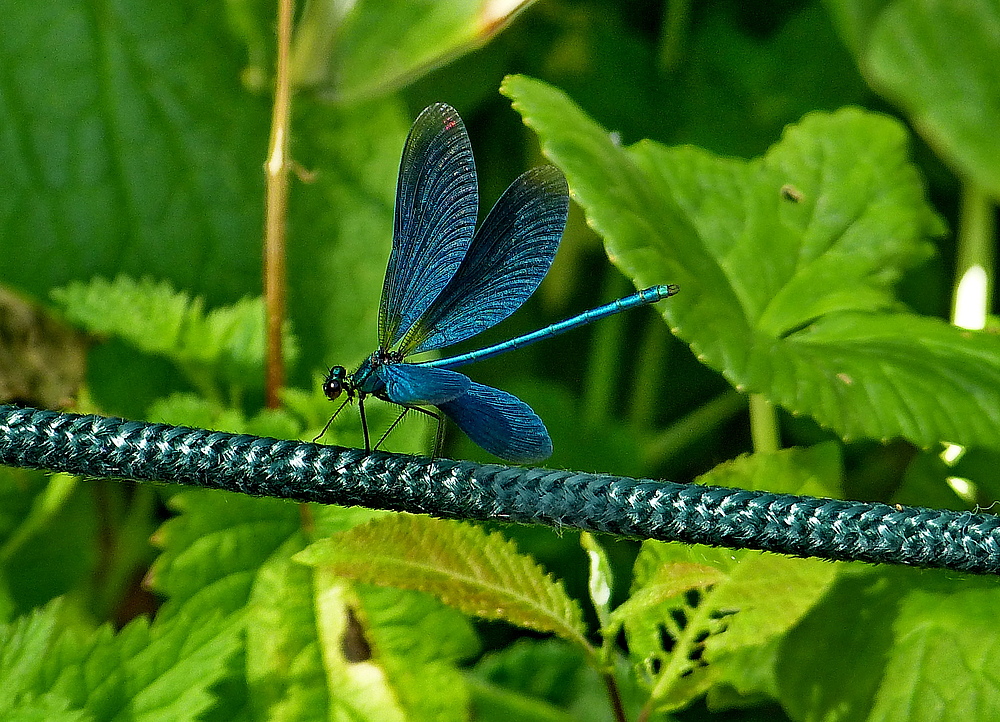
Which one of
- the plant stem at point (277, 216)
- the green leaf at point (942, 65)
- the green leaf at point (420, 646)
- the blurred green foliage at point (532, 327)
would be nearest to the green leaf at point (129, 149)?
the blurred green foliage at point (532, 327)

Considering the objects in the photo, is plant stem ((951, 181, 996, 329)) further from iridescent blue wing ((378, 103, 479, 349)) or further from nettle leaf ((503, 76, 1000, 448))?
iridescent blue wing ((378, 103, 479, 349))

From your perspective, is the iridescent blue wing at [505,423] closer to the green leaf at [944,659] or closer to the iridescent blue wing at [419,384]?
the iridescent blue wing at [419,384]

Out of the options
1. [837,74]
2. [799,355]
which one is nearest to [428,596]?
[799,355]

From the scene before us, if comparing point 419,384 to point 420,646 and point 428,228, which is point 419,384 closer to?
point 428,228

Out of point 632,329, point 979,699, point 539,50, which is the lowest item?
point 979,699

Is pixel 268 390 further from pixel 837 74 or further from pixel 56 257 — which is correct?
pixel 837 74

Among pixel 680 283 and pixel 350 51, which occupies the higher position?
pixel 350 51
